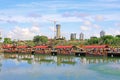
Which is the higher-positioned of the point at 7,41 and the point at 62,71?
the point at 7,41

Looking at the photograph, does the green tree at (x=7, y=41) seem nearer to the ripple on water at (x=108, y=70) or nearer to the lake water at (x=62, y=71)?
the lake water at (x=62, y=71)

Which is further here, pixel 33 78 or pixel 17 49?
pixel 17 49

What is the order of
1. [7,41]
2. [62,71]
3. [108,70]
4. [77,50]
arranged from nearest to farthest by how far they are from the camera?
1. [108,70]
2. [62,71]
3. [77,50]
4. [7,41]

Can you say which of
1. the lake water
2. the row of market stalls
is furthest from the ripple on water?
the row of market stalls

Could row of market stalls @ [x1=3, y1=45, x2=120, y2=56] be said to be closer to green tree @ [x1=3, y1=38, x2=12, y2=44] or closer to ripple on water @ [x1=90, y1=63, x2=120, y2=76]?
ripple on water @ [x1=90, y1=63, x2=120, y2=76]

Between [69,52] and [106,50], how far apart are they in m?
11.3

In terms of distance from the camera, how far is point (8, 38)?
182375 mm

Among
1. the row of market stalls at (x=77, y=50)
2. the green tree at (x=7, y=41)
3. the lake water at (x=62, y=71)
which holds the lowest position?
the lake water at (x=62, y=71)

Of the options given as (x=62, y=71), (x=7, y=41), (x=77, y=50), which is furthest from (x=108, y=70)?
(x=7, y=41)

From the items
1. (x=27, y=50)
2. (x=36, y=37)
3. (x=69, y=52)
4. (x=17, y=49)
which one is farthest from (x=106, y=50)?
(x=36, y=37)

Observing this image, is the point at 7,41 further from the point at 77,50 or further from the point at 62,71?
the point at 62,71

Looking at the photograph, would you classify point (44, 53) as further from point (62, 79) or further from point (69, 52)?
point (62, 79)

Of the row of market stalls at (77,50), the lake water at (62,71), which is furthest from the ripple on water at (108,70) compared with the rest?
the row of market stalls at (77,50)

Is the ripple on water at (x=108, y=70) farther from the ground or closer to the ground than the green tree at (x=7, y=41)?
closer to the ground
